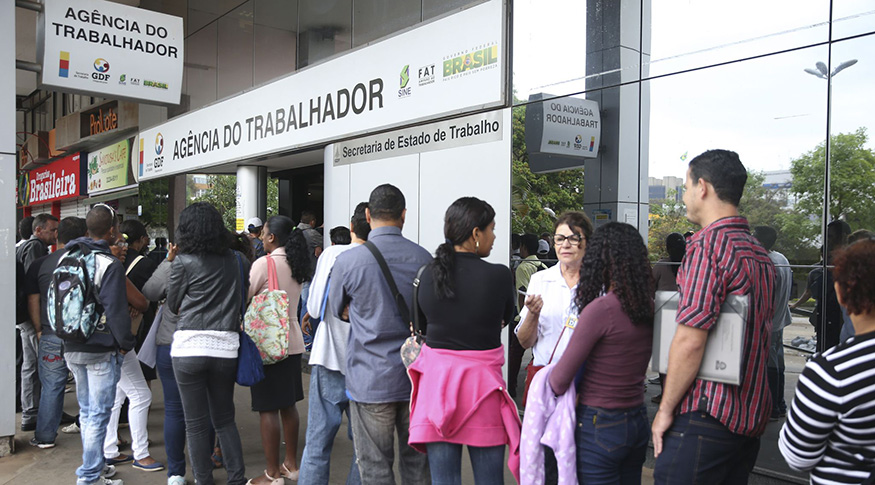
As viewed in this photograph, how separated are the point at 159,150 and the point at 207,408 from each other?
929cm

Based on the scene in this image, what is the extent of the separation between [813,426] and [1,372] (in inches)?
233

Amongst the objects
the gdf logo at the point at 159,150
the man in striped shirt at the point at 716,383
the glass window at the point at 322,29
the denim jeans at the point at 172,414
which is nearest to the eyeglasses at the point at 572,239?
the man in striped shirt at the point at 716,383

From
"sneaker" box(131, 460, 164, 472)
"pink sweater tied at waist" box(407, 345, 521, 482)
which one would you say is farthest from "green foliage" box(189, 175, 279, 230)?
"pink sweater tied at waist" box(407, 345, 521, 482)

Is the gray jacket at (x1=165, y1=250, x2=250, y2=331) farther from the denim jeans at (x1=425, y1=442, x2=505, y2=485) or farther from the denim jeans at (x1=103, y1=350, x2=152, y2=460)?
the denim jeans at (x1=425, y1=442, x2=505, y2=485)

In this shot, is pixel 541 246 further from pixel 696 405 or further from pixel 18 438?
pixel 18 438

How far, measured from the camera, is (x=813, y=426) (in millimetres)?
2023

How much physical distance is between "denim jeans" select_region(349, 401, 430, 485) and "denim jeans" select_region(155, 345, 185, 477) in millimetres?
1760

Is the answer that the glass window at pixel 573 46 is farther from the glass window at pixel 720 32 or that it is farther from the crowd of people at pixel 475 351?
the crowd of people at pixel 475 351

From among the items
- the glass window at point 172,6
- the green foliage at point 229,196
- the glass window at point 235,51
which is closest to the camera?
the glass window at point 235,51

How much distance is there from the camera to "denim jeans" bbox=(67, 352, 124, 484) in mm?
4488

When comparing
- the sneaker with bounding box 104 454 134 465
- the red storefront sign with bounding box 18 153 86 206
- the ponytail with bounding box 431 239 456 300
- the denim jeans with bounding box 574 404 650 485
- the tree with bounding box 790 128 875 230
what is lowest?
the sneaker with bounding box 104 454 134 465

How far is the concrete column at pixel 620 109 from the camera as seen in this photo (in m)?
5.08

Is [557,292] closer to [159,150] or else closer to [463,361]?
[463,361]

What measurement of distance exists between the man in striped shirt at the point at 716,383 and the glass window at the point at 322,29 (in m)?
6.42
